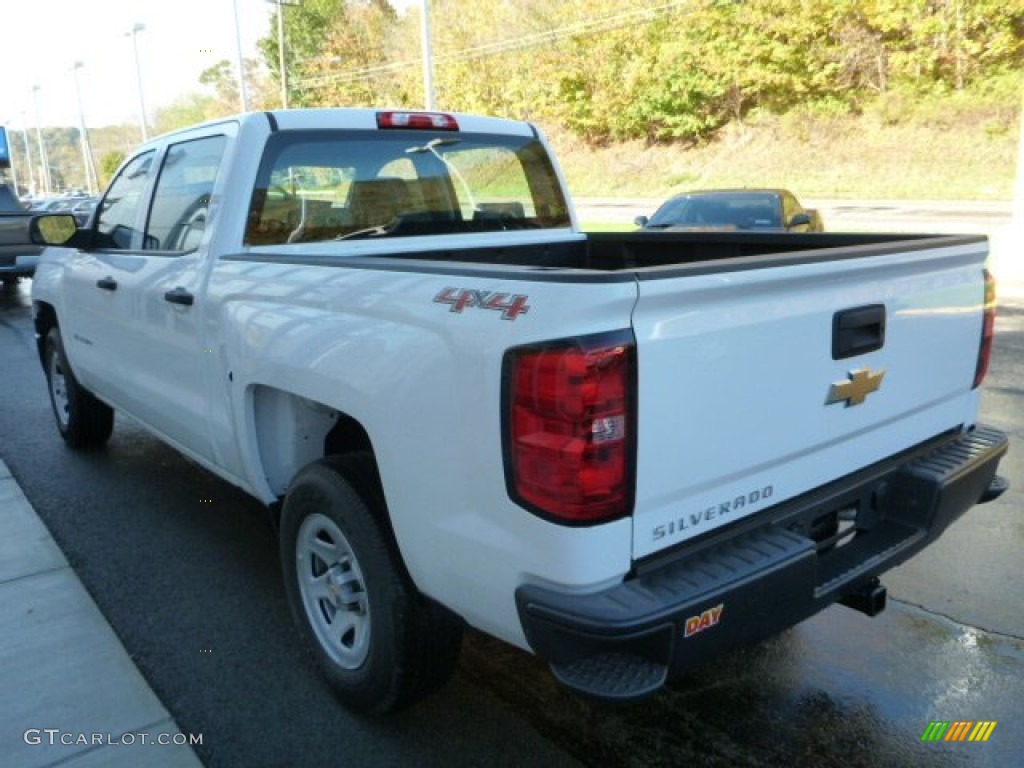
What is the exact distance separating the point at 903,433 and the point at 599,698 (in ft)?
4.87

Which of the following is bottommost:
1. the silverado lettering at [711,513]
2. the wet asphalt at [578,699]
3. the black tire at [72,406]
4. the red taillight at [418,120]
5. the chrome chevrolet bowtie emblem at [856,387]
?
the wet asphalt at [578,699]

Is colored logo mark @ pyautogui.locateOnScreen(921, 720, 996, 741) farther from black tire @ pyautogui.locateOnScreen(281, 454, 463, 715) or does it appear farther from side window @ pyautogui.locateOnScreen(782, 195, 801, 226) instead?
side window @ pyautogui.locateOnScreen(782, 195, 801, 226)

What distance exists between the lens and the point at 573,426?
1.94 meters

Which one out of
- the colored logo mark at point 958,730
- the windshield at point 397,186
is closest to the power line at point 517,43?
the windshield at point 397,186

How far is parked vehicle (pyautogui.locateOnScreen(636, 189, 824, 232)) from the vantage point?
1119cm

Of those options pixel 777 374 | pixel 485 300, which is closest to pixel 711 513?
pixel 777 374

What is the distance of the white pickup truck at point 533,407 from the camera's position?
1.98m

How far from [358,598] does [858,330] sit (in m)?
1.76

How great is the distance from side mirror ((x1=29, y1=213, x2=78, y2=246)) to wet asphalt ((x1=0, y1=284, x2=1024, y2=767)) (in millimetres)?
1686

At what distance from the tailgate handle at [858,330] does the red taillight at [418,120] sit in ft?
7.41

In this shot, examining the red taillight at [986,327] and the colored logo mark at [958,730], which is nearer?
the colored logo mark at [958,730]

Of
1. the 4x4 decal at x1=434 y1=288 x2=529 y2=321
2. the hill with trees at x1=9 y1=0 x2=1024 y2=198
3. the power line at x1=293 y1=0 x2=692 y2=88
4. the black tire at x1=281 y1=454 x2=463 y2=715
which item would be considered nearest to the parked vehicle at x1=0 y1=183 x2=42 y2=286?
the black tire at x1=281 y1=454 x2=463 y2=715

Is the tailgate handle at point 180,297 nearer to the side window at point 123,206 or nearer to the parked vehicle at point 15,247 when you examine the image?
the side window at point 123,206

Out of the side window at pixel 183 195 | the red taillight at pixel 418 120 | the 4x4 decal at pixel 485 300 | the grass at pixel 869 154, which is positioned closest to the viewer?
the 4x4 decal at pixel 485 300
